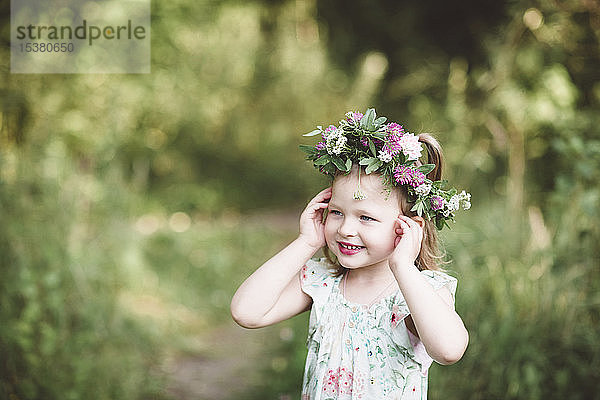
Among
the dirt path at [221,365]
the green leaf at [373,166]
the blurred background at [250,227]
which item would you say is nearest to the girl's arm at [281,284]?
the green leaf at [373,166]

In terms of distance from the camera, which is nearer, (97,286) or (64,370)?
(64,370)

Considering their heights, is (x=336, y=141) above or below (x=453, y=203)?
above

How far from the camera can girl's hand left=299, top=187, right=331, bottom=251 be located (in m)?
2.11

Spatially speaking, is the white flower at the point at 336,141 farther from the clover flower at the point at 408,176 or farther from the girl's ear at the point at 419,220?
the girl's ear at the point at 419,220

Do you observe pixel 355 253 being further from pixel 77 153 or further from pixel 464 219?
pixel 77 153

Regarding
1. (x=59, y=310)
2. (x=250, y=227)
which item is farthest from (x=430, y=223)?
(x=250, y=227)

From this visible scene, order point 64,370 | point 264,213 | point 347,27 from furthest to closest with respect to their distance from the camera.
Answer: point 347,27
point 264,213
point 64,370

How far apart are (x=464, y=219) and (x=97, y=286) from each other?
2567mm

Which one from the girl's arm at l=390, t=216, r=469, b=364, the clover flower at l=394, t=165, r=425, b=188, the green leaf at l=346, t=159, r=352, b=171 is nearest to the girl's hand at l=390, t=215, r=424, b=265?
the girl's arm at l=390, t=216, r=469, b=364

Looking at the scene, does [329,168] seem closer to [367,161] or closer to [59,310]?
[367,161]

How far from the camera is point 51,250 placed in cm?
376

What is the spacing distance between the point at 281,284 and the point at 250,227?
215 inches

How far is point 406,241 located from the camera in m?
1.91

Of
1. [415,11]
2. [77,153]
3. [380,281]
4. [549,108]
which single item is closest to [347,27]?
[415,11]
